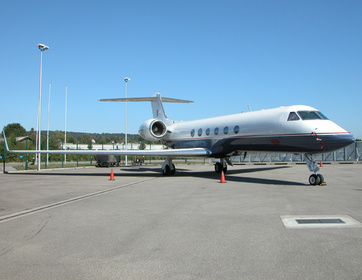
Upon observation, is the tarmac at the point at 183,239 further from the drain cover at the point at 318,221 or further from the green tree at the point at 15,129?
the green tree at the point at 15,129

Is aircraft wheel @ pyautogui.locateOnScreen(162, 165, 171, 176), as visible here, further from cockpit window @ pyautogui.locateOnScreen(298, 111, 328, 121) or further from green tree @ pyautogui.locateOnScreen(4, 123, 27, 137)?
green tree @ pyautogui.locateOnScreen(4, 123, 27, 137)

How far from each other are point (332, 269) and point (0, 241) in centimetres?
491

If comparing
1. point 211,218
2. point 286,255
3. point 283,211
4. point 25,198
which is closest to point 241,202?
point 283,211

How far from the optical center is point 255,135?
15.7 metres

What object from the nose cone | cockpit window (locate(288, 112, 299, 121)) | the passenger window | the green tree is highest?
the green tree

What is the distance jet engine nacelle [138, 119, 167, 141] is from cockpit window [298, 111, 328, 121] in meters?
10.9

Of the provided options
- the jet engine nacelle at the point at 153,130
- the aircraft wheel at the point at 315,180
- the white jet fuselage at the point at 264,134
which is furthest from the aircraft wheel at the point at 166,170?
the aircraft wheel at the point at 315,180

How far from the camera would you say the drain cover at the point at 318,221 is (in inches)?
236

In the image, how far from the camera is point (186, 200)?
949 cm

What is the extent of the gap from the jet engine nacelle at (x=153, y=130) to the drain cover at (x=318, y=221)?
52.7ft

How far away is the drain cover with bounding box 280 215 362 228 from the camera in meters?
6.00

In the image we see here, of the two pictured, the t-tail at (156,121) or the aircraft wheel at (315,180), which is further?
the t-tail at (156,121)

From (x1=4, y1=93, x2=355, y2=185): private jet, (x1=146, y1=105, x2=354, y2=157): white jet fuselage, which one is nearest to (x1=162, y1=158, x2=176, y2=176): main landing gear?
→ (x1=4, y1=93, x2=355, y2=185): private jet

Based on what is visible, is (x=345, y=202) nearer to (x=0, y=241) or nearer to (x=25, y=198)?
(x=0, y=241)
